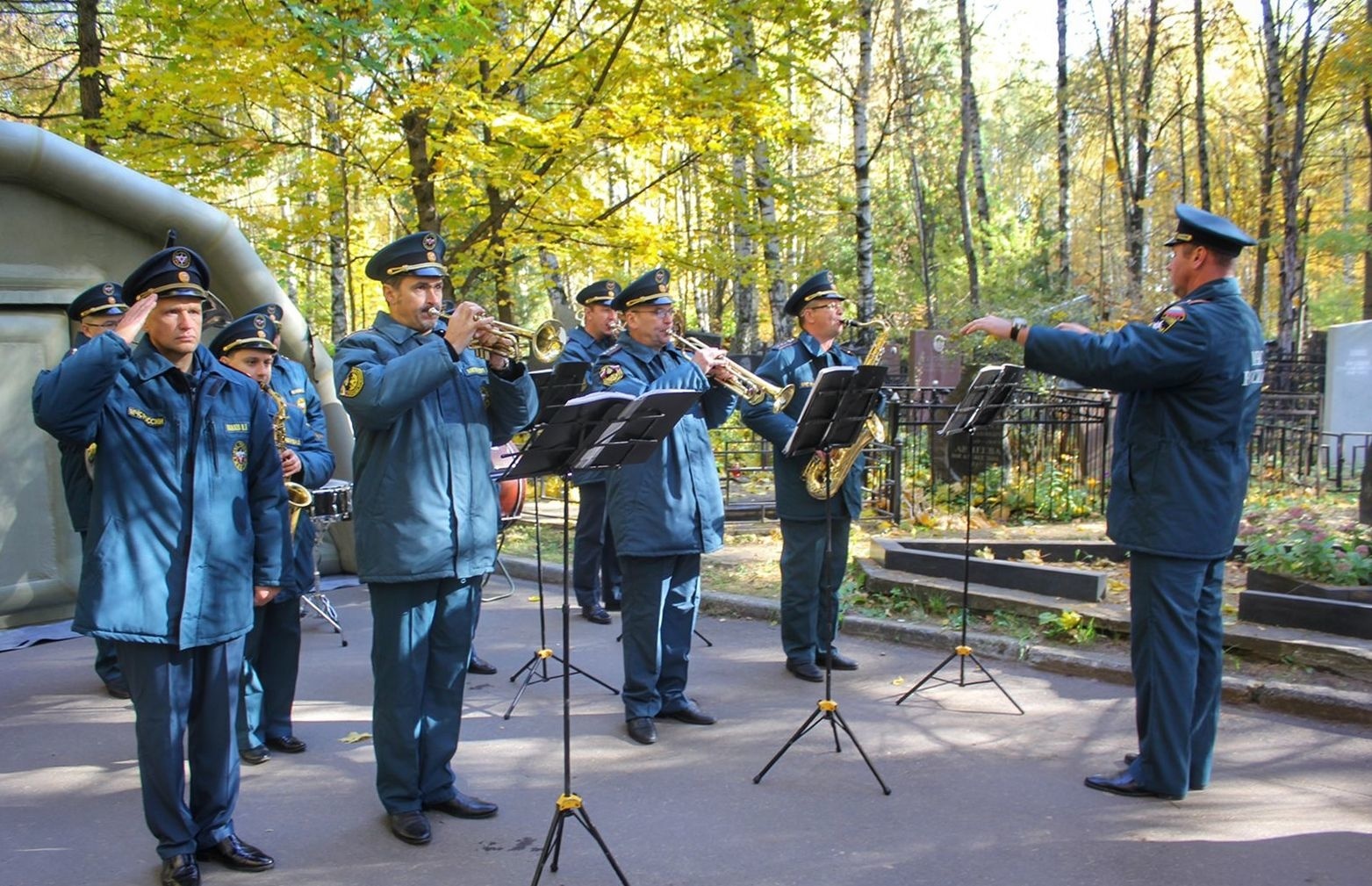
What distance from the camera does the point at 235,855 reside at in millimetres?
4035

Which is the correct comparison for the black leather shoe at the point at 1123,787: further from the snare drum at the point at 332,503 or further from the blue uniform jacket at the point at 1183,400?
the snare drum at the point at 332,503

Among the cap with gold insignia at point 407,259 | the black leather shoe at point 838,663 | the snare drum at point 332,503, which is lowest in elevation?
the black leather shoe at point 838,663

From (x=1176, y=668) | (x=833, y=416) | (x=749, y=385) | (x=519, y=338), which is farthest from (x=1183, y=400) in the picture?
(x=519, y=338)

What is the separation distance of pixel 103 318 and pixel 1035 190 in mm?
45926

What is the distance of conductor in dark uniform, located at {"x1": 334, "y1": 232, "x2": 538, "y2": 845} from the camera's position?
4105 mm

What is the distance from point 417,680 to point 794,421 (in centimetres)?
292

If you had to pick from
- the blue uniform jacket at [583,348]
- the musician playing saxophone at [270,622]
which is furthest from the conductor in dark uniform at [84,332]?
the blue uniform jacket at [583,348]

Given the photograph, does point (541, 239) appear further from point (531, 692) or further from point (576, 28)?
point (531, 692)

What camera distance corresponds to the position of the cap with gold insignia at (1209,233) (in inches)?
175

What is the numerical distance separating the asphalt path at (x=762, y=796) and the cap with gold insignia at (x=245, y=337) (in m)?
2.09

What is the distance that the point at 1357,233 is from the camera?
13148 mm

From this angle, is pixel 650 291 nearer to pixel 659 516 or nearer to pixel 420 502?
pixel 659 516

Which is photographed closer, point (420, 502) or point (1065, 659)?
point (420, 502)

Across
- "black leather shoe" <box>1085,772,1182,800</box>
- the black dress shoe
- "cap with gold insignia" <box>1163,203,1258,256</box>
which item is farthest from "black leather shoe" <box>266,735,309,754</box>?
"cap with gold insignia" <box>1163,203,1258,256</box>
